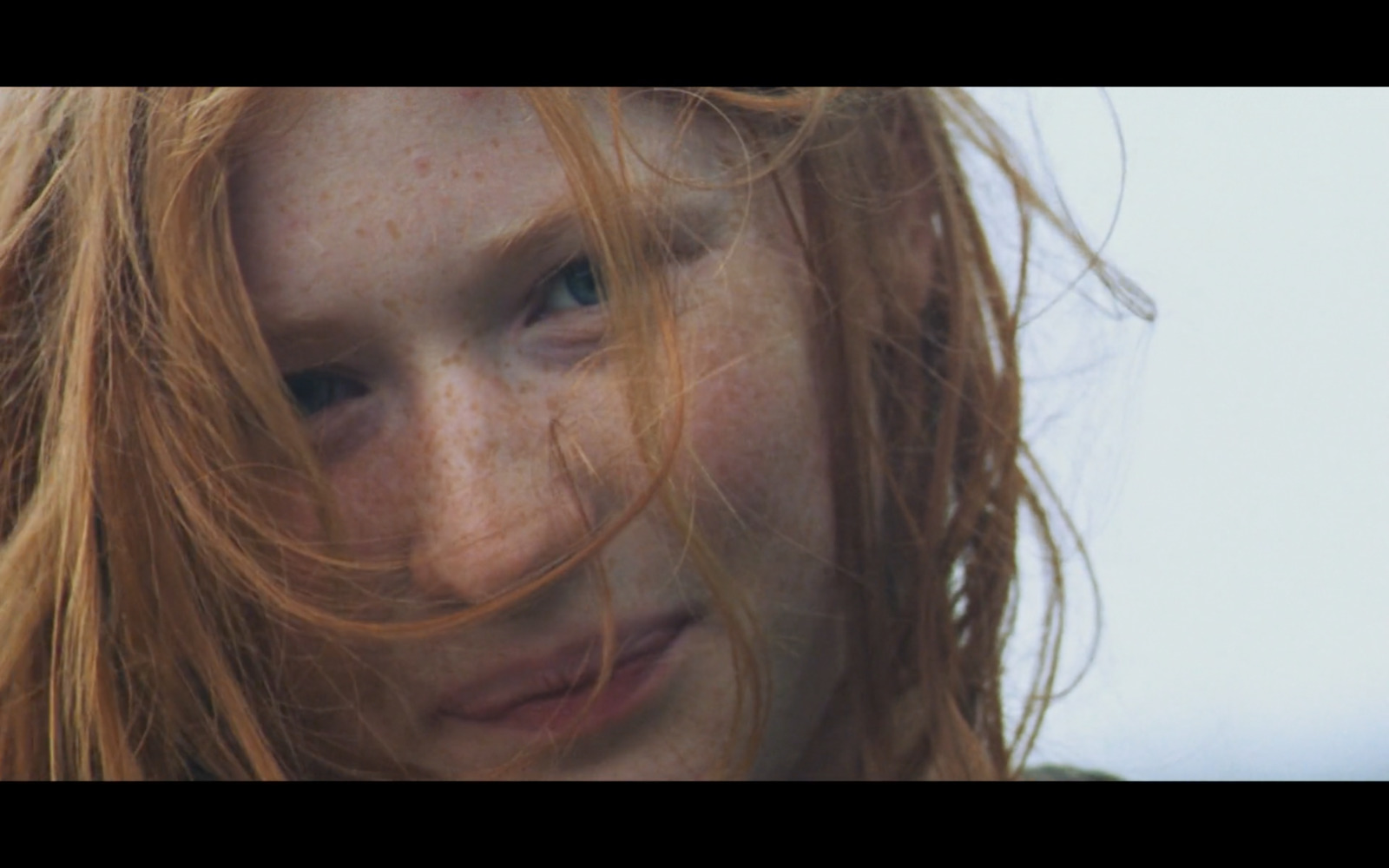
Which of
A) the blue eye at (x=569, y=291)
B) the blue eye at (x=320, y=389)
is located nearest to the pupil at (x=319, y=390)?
the blue eye at (x=320, y=389)

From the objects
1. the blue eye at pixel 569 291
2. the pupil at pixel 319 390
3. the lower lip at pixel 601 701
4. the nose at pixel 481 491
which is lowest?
the lower lip at pixel 601 701

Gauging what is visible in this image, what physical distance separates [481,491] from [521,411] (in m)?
0.05

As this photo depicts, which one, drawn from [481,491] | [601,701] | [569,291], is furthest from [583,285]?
[601,701]

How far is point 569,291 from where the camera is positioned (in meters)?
0.70

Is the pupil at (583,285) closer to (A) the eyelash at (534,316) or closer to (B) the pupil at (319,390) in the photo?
(A) the eyelash at (534,316)

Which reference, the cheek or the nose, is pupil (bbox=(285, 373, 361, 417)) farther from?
the cheek

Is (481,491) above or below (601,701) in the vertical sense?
above

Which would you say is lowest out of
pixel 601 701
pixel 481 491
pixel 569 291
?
pixel 601 701

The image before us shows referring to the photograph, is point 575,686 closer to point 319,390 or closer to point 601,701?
point 601,701

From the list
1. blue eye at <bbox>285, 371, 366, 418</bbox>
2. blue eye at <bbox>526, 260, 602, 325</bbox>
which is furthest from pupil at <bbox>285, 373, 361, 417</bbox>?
blue eye at <bbox>526, 260, 602, 325</bbox>

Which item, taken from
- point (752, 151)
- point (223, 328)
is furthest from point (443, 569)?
point (752, 151)

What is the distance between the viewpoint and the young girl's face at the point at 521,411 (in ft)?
2.26

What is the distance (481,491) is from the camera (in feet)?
2.26

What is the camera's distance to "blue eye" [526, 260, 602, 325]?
0.70m
